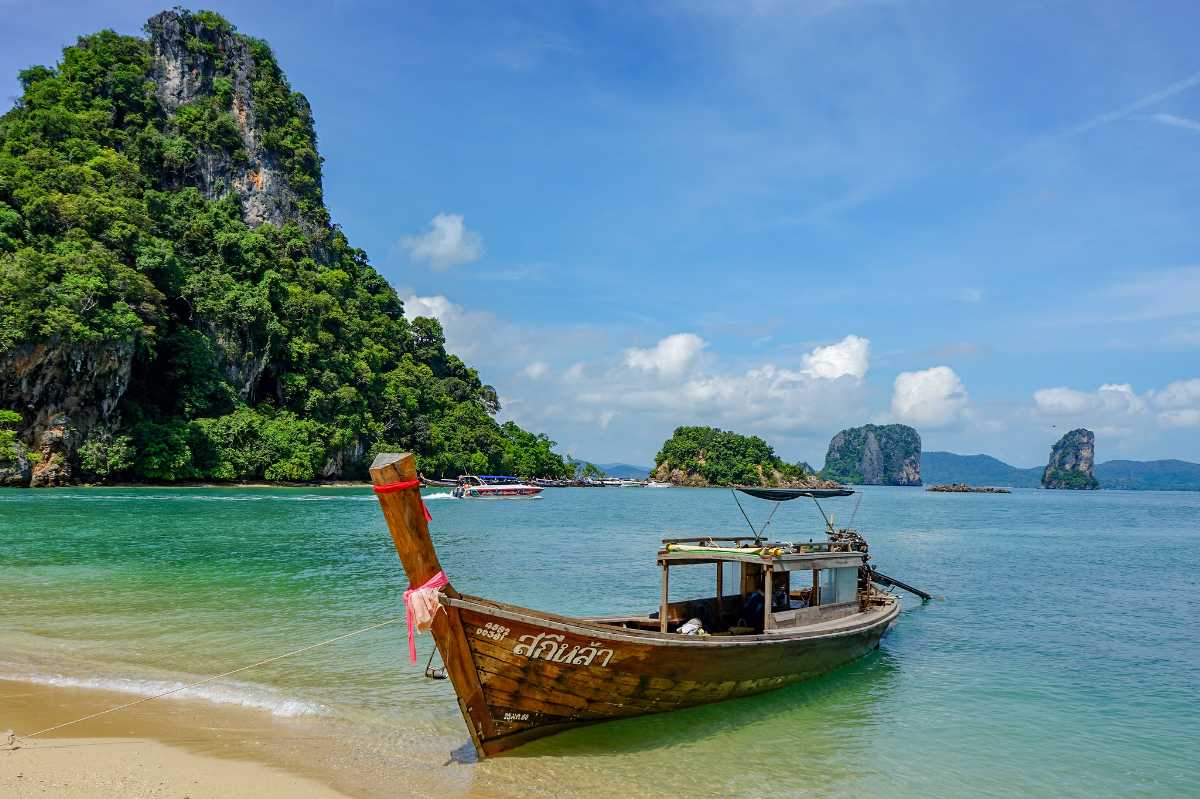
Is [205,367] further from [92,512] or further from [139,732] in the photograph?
[139,732]

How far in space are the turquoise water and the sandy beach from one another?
65cm

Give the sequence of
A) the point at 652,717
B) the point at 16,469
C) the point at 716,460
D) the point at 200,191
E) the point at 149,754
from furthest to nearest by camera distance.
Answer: the point at 716,460 < the point at 200,191 < the point at 16,469 < the point at 652,717 < the point at 149,754

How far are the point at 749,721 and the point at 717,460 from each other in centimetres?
14798

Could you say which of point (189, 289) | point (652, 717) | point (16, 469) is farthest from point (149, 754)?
point (189, 289)

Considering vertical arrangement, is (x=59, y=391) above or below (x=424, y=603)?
above

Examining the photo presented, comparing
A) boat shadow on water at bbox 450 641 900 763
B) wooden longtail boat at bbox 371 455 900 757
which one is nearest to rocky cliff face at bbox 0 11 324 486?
wooden longtail boat at bbox 371 455 900 757

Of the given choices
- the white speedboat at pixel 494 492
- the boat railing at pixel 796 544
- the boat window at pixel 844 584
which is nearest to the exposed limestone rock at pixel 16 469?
the white speedboat at pixel 494 492

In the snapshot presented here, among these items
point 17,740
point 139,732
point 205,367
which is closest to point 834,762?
point 139,732

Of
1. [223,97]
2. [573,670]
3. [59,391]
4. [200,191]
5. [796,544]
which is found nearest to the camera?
[573,670]

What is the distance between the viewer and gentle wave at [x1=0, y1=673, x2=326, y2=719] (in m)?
Answer: 9.77

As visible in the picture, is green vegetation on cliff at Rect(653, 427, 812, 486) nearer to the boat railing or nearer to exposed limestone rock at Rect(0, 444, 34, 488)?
exposed limestone rock at Rect(0, 444, 34, 488)

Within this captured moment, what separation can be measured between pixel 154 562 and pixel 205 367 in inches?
1822

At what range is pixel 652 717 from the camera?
9.35 meters

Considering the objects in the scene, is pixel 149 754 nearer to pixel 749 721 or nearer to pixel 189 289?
pixel 749 721
